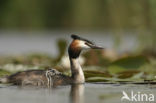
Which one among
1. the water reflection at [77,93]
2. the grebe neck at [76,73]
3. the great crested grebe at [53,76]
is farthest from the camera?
the grebe neck at [76,73]

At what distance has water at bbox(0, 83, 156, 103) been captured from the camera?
262 inches

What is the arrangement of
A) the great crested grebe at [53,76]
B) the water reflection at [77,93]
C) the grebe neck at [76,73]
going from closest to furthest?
the water reflection at [77,93] < the great crested grebe at [53,76] < the grebe neck at [76,73]

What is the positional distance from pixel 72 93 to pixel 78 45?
1.04m

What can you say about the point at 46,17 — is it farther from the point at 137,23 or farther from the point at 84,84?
the point at 84,84

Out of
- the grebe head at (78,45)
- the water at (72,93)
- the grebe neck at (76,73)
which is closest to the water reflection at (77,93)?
the water at (72,93)

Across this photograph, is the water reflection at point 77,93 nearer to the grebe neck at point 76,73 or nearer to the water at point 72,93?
the water at point 72,93

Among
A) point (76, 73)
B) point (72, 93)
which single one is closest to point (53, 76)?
point (76, 73)

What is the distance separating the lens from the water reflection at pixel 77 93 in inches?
262

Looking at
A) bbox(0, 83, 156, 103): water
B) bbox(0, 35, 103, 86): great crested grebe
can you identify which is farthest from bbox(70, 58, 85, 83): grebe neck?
bbox(0, 83, 156, 103): water

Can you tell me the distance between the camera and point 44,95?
7066 mm

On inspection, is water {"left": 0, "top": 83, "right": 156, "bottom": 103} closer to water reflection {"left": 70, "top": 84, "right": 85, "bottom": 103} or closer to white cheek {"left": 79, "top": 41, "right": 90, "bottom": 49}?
water reflection {"left": 70, "top": 84, "right": 85, "bottom": 103}

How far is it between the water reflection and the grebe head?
19.0 inches

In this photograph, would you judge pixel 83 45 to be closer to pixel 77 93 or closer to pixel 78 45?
pixel 78 45

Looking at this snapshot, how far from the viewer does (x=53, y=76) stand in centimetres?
795
